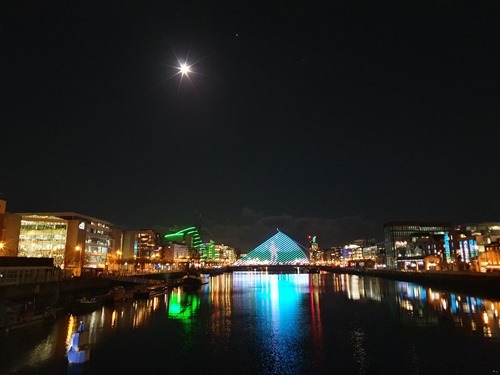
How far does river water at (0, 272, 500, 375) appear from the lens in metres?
→ 17.5

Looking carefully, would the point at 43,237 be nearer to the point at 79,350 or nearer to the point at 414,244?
the point at 79,350

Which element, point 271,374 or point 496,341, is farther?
point 496,341

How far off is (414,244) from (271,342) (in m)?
109

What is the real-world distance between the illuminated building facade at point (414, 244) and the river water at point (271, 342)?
218 ft

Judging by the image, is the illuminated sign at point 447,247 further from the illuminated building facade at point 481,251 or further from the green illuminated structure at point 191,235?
the green illuminated structure at point 191,235

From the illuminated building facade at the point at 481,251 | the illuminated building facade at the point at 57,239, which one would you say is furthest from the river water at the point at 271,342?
the illuminated building facade at the point at 57,239

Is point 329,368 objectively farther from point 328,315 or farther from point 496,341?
point 328,315

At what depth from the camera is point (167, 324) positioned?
97.0 feet

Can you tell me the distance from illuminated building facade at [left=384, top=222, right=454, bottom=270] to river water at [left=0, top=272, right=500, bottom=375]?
6654cm

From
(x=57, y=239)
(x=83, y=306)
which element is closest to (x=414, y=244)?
(x=57, y=239)

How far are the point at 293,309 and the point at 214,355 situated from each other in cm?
1927

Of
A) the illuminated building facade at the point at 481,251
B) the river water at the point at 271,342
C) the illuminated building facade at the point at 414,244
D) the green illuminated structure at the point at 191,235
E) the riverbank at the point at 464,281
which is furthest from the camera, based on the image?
the green illuminated structure at the point at 191,235

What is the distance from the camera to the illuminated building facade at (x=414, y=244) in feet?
321

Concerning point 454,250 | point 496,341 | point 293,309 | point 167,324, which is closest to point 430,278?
point 454,250
